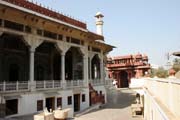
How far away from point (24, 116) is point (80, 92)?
8755 millimetres

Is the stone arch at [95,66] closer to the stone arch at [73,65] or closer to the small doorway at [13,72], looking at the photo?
the stone arch at [73,65]

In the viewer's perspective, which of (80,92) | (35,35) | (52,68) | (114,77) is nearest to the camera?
(35,35)

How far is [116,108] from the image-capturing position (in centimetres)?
2855

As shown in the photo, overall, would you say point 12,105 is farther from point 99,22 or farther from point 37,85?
point 99,22

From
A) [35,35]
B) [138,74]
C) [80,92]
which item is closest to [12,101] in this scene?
[35,35]

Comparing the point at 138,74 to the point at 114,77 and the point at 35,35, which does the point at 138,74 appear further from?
the point at 35,35

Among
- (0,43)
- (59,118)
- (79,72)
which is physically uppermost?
(0,43)

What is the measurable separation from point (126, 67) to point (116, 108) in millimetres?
20636

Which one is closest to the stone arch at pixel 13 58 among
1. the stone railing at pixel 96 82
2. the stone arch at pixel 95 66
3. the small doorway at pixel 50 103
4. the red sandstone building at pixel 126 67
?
the small doorway at pixel 50 103

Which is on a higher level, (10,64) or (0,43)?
(0,43)

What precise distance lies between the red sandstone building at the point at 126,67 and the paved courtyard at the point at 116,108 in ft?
23.2

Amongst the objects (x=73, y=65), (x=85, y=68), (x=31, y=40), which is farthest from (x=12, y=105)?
(x=73, y=65)

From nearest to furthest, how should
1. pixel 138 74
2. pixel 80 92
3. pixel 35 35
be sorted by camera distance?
pixel 35 35 → pixel 80 92 → pixel 138 74

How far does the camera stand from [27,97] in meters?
19.2
